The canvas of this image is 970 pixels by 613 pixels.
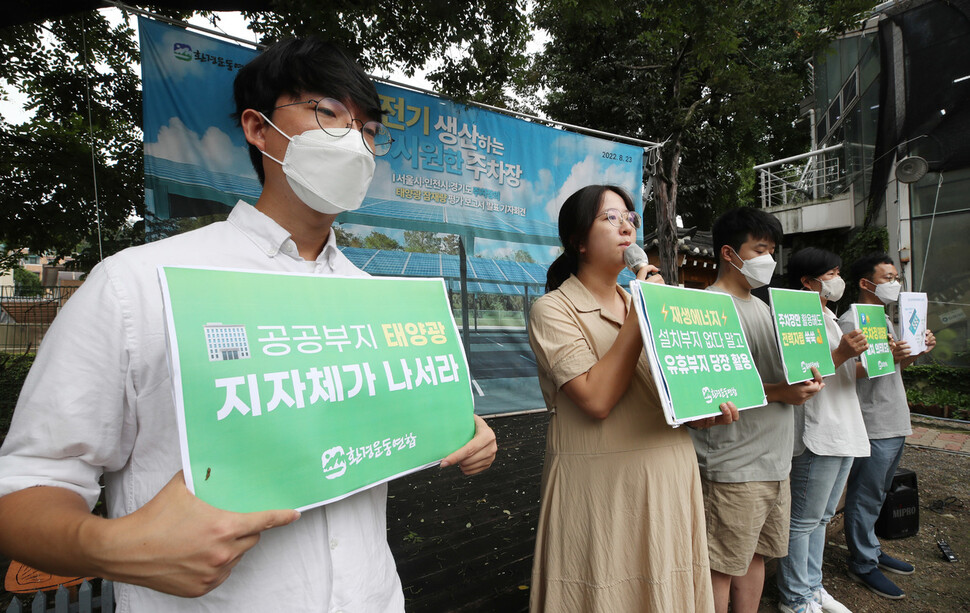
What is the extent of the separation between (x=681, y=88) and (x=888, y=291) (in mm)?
5770

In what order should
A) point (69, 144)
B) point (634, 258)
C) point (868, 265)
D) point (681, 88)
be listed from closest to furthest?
point (634, 258)
point (868, 265)
point (69, 144)
point (681, 88)

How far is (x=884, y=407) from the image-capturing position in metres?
2.77

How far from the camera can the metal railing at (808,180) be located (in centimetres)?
1109

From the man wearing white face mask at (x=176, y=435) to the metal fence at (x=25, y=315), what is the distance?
22.2 ft

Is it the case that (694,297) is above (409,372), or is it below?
above

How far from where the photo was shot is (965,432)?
6355 mm

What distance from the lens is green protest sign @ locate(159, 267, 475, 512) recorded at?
691mm

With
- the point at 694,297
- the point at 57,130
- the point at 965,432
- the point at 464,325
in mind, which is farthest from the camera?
the point at 965,432

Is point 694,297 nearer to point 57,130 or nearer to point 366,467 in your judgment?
point 366,467

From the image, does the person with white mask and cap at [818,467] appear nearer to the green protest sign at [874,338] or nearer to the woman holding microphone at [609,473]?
the green protest sign at [874,338]

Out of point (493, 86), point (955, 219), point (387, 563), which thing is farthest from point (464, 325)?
point (955, 219)

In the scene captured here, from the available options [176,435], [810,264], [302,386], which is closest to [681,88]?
[810,264]

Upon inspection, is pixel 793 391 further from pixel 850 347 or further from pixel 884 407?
pixel 884 407

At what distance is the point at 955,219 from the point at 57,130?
12.1 metres
